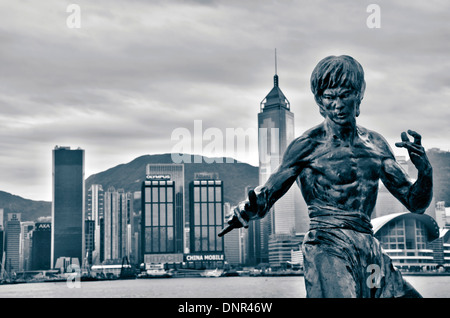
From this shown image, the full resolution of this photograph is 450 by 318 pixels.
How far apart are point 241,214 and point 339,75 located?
1.15 m

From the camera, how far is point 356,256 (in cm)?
446

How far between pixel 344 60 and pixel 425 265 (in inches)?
5803

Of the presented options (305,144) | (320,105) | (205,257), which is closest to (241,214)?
(305,144)

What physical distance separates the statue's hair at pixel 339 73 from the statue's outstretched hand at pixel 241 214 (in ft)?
3.01

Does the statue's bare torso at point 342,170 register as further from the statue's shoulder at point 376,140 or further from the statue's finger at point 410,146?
the statue's finger at point 410,146

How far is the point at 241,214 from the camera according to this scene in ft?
14.6

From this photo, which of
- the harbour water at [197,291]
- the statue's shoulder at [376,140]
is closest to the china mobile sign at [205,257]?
the harbour water at [197,291]

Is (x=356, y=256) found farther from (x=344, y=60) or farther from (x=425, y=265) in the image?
(x=425, y=265)

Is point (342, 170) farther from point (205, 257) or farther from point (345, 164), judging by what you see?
point (205, 257)

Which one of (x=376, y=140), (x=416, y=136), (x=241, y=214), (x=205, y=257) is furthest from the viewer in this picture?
(x=205, y=257)

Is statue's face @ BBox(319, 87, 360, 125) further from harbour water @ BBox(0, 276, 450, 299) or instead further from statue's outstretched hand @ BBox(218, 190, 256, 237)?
harbour water @ BBox(0, 276, 450, 299)

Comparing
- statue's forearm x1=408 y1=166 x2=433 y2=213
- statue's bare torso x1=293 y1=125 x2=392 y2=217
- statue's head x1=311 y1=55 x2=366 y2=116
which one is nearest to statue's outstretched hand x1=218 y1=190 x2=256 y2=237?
statue's bare torso x1=293 y1=125 x2=392 y2=217
